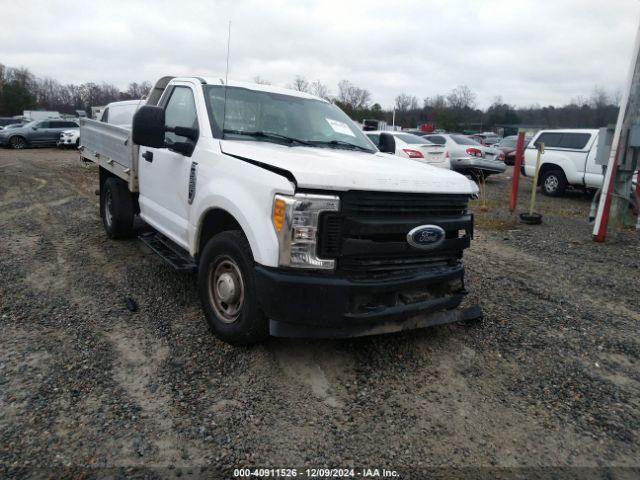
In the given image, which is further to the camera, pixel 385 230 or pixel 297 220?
pixel 385 230

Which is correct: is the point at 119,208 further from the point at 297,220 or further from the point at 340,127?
the point at 297,220

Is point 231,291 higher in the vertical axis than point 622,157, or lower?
lower

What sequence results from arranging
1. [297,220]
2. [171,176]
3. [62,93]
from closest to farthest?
[297,220] → [171,176] → [62,93]

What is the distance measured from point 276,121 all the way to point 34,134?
2394cm

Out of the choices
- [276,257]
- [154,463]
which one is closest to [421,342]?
[276,257]

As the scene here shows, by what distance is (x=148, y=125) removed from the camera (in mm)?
3908

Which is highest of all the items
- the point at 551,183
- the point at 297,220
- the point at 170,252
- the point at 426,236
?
the point at 297,220

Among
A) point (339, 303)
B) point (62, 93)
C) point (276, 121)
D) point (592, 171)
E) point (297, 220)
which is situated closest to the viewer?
point (297, 220)

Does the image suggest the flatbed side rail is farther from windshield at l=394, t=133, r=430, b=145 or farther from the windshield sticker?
windshield at l=394, t=133, r=430, b=145

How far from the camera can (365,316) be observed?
3.17 meters

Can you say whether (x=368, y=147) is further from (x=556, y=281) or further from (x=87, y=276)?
(x=87, y=276)

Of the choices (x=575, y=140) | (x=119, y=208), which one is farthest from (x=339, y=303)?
(x=575, y=140)

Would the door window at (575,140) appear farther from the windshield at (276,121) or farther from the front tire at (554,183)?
the windshield at (276,121)

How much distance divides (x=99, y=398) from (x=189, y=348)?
2.59 feet
